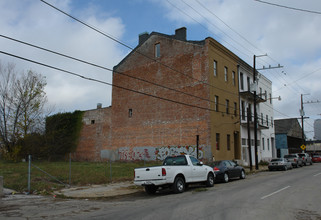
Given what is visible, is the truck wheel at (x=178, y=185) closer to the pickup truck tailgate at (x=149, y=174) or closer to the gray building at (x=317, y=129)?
the pickup truck tailgate at (x=149, y=174)

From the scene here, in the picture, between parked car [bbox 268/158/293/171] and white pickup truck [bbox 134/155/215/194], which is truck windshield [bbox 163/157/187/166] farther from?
parked car [bbox 268/158/293/171]

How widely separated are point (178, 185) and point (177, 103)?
18298mm

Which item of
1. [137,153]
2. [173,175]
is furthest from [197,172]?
[137,153]

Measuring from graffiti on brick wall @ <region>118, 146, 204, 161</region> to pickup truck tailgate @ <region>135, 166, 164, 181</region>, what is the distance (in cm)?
1553

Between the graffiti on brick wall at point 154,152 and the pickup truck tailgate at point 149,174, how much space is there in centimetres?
1553

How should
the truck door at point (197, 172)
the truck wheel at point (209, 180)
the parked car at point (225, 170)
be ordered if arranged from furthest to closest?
the parked car at point (225, 170) → the truck wheel at point (209, 180) → the truck door at point (197, 172)

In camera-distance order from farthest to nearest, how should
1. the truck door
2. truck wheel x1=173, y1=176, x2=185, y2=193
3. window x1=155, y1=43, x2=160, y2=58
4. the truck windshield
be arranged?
window x1=155, y1=43, x2=160, y2=58, the truck door, the truck windshield, truck wheel x1=173, y1=176, x2=185, y2=193

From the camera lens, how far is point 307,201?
9.66 metres

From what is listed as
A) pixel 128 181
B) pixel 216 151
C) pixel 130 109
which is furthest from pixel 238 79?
pixel 128 181

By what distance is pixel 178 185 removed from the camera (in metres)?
12.8

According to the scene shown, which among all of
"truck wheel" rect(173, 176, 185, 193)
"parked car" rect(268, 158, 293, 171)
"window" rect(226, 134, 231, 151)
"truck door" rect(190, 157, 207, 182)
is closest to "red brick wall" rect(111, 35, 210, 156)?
"window" rect(226, 134, 231, 151)

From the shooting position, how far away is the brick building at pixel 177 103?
28.7m

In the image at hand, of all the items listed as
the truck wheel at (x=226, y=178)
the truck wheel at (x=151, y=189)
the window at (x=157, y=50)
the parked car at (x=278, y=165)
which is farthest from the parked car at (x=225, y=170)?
the window at (x=157, y=50)

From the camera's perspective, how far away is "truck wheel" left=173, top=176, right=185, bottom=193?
497 inches
